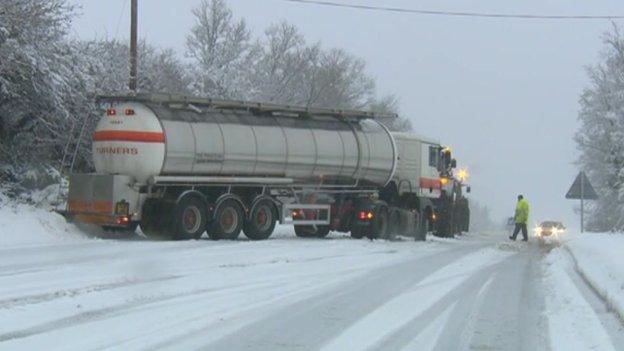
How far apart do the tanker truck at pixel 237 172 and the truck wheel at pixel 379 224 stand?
3 cm

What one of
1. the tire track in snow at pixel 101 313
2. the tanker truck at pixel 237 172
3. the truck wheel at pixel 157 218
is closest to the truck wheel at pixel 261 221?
the tanker truck at pixel 237 172

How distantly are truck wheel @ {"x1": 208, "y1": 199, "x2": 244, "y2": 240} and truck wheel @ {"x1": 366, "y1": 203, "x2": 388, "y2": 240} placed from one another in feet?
16.9

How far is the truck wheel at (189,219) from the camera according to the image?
19.4 meters

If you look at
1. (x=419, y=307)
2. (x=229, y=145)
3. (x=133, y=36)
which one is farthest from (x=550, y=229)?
(x=419, y=307)

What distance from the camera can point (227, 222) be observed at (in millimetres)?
20812

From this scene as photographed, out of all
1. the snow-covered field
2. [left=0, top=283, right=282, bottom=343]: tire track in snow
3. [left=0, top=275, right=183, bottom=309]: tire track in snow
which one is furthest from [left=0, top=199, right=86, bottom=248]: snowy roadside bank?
the snow-covered field

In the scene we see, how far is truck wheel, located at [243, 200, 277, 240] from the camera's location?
21.3 m

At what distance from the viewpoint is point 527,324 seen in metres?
9.77

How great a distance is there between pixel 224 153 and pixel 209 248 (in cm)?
330

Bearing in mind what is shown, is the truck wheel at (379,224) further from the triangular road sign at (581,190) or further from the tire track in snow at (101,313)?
the tire track in snow at (101,313)

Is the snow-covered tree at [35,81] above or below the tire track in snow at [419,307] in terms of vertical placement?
above

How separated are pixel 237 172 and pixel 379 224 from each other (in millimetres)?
5919

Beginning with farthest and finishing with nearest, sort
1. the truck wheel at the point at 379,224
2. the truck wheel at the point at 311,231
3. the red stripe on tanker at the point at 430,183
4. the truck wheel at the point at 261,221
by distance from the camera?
1. the red stripe on tanker at the point at 430,183
2. the truck wheel at the point at 311,231
3. the truck wheel at the point at 379,224
4. the truck wheel at the point at 261,221

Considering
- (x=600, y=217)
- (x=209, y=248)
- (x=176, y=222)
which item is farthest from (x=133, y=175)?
(x=600, y=217)
